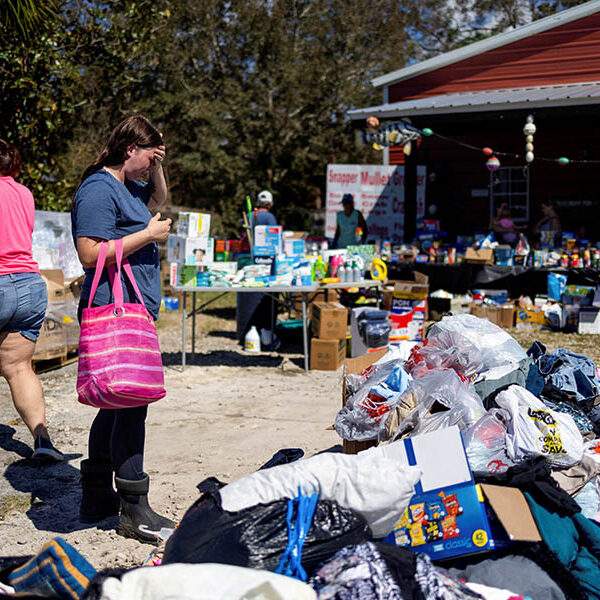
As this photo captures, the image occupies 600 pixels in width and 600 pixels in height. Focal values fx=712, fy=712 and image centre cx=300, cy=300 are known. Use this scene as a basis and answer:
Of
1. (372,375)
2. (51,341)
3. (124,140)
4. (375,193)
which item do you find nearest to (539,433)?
(372,375)

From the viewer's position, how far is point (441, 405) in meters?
3.53

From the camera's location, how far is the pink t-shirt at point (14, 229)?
421 centimetres

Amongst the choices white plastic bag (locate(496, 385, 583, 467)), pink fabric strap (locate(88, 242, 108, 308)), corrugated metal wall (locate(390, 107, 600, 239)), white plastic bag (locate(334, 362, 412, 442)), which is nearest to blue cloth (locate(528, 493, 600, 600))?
white plastic bag (locate(496, 385, 583, 467))

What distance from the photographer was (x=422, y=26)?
30656 millimetres

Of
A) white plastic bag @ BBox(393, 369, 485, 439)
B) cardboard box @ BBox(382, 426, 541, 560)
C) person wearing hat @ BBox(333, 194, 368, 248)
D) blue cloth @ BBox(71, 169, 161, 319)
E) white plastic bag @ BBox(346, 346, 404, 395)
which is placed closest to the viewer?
cardboard box @ BBox(382, 426, 541, 560)

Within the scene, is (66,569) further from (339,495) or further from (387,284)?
(387,284)

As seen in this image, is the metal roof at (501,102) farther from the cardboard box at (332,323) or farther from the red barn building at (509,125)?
the cardboard box at (332,323)

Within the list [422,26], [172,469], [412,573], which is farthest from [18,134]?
[422,26]

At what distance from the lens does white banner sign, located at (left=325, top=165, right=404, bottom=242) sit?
1537 centimetres

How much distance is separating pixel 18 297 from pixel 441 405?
2.52 m

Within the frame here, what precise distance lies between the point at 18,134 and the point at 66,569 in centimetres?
929

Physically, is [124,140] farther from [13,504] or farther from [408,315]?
[408,315]

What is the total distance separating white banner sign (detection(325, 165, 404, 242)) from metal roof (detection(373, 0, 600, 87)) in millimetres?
2835

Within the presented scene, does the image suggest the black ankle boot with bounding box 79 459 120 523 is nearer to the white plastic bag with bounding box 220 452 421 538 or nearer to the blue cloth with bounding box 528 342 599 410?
the white plastic bag with bounding box 220 452 421 538
